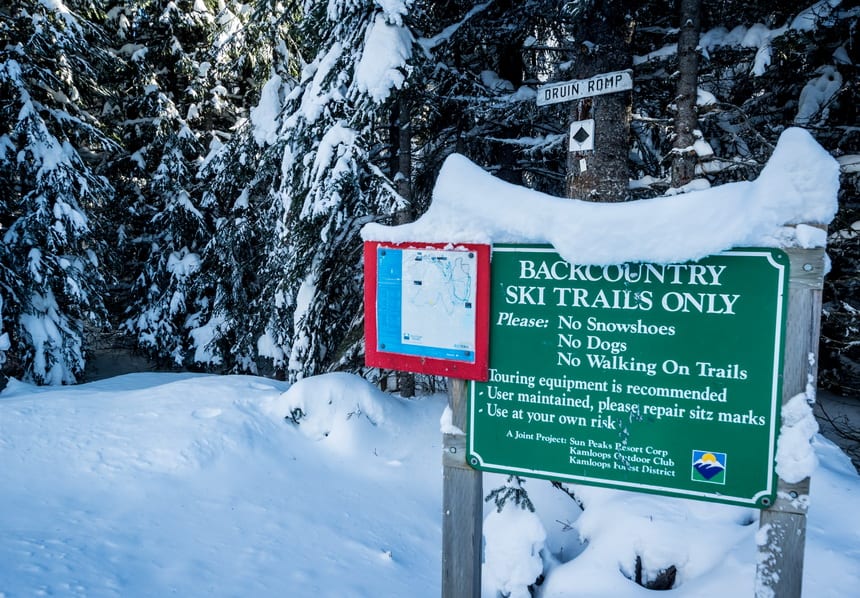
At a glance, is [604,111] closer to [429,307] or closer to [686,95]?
[686,95]

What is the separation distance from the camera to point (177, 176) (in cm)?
1436

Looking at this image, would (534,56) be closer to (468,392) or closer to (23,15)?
(468,392)

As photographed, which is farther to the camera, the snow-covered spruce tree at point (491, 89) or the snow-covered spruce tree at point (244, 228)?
the snow-covered spruce tree at point (244, 228)

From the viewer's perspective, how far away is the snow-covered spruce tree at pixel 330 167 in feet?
22.0

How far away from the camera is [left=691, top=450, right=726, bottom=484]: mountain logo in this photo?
215 centimetres

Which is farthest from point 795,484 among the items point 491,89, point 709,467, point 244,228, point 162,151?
point 162,151

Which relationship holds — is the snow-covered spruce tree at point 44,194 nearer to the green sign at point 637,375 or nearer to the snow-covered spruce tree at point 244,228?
the snow-covered spruce tree at point 244,228

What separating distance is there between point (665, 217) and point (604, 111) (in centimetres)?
357

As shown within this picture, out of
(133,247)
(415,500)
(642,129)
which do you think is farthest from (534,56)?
(133,247)

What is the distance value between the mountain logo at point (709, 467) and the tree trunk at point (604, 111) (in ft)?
12.1

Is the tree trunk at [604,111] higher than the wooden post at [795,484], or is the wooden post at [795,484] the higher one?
the tree trunk at [604,111]

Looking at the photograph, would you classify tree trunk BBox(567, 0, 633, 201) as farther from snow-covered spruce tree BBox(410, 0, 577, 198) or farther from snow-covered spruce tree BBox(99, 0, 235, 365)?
snow-covered spruce tree BBox(99, 0, 235, 365)


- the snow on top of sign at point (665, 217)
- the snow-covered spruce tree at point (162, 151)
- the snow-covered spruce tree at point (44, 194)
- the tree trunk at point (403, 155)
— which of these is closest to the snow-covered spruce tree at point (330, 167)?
the tree trunk at point (403, 155)

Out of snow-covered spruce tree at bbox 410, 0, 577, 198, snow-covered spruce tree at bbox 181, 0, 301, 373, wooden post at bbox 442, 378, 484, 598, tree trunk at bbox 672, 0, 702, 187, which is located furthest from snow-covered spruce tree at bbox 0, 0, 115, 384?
wooden post at bbox 442, 378, 484, 598
